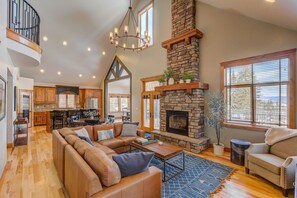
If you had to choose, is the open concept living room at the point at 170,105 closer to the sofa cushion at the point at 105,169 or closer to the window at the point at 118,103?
the sofa cushion at the point at 105,169

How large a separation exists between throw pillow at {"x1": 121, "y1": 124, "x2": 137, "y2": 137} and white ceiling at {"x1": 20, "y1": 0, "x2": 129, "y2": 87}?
5711 mm

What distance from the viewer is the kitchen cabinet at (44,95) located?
30.3 ft

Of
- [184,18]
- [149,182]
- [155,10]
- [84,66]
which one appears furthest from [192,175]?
[84,66]

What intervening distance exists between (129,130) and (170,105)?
184cm

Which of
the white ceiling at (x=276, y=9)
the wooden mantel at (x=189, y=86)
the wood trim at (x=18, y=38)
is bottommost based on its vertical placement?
the wooden mantel at (x=189, y=86)

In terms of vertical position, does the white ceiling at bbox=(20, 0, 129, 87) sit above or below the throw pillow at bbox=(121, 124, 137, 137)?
above

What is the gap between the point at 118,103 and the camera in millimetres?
13164

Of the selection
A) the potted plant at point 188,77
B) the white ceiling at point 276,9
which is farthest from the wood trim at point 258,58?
the potted plant at point 188,77

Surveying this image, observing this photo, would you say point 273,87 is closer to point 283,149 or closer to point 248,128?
point 248,128

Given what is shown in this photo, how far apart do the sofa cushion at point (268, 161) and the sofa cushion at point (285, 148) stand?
11cm

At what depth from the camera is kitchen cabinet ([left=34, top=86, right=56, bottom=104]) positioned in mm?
9226

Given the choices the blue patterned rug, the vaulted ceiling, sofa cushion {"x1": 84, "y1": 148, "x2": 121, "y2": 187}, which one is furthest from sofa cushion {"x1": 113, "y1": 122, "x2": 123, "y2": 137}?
the vaulted ceiling

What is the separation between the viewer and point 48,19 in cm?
663

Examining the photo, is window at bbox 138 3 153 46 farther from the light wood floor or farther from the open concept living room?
the light wood floor
